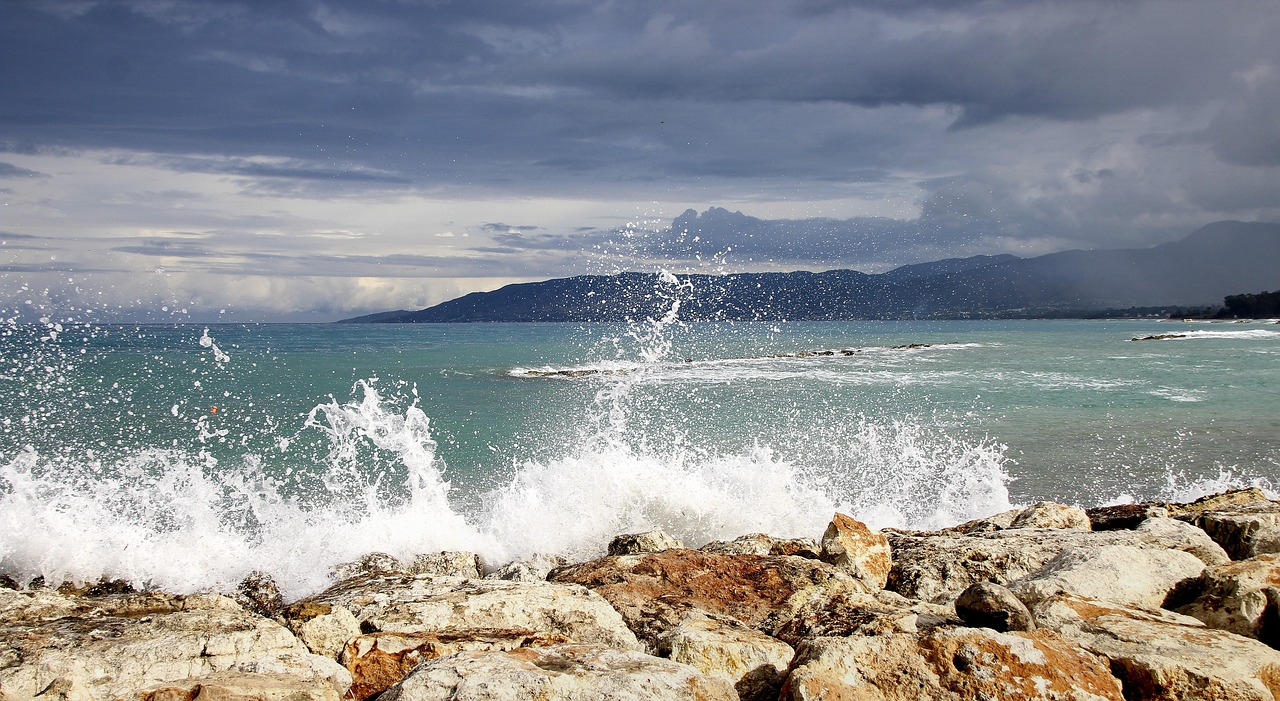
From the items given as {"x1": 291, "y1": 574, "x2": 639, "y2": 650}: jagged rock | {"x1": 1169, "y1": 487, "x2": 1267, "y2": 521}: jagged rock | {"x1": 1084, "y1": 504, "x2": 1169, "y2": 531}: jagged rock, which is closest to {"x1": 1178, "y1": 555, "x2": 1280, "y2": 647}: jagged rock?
{"x1": 1084, "y1": 504, "x2": 1169, "y2": 531}: jagged rock

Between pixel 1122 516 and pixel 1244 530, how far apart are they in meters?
1.93

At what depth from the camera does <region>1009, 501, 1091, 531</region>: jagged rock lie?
29.7ft

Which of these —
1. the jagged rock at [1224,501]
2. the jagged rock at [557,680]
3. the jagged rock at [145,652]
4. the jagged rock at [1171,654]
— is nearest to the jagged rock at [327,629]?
the jagged rock at [145,652]

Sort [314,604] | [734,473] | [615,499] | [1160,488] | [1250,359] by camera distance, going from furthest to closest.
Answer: [1250,359] → [1160,488] → [734,473] → [615,499] → [314,604]

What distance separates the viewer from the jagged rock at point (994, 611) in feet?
14.8

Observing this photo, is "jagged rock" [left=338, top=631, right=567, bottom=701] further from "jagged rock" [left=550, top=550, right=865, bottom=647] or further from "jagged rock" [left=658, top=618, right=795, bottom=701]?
"jagged rock" [left=550, top=550, right=865, bottom=647]

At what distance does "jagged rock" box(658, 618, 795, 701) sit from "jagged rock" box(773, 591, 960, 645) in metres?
0.28

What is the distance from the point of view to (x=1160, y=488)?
47.8ft

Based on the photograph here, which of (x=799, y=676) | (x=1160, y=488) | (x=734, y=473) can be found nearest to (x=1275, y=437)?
(x=1160, y=488)

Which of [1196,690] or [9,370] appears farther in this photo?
[9,370]

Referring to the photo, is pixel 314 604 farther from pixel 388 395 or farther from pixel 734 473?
pixel 388 395

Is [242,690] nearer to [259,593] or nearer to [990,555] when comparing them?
[259,593]

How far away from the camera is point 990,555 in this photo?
7.02 m

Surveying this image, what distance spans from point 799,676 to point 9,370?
1938 inches
